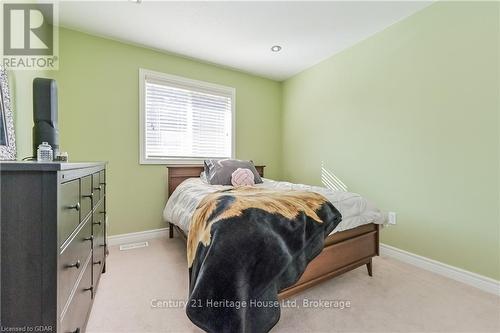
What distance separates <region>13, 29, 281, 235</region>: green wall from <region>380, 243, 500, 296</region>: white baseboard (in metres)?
2.66

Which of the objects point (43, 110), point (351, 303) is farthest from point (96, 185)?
point (351, 303)

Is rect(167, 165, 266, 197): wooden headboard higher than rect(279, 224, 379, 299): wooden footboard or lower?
higher

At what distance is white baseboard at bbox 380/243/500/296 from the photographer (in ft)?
5.57

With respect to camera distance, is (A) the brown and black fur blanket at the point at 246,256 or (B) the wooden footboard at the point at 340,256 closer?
(A) the brown and black fur blanket at the point at 246,256

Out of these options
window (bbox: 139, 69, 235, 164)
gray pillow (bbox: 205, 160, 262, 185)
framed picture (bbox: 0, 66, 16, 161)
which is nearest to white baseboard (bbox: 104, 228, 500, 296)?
window (bbox: 139, 69, 235, 164)

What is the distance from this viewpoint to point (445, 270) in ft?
6.33

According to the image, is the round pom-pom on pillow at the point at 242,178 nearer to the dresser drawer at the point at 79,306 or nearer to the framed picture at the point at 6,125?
the dresser drawer at the point at 79,306

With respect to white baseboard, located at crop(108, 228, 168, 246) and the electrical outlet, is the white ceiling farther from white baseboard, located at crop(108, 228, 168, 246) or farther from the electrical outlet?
white baseboard, located at crop(108, 228, 168, 246)

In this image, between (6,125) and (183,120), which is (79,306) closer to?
(6,125)

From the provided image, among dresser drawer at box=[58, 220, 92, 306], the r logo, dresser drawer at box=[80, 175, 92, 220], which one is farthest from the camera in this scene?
the r logo

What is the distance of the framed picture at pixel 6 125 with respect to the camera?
1216 millimetres

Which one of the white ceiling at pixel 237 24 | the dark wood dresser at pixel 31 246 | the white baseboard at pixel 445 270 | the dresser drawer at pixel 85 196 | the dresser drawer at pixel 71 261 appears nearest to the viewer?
the dark wood dresser at pixel 31 246

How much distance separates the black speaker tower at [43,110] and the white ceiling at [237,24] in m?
1.24

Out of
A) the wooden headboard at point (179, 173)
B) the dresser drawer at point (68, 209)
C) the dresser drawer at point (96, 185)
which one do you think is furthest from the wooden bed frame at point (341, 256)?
the wooden headboard at point (179, 173)
